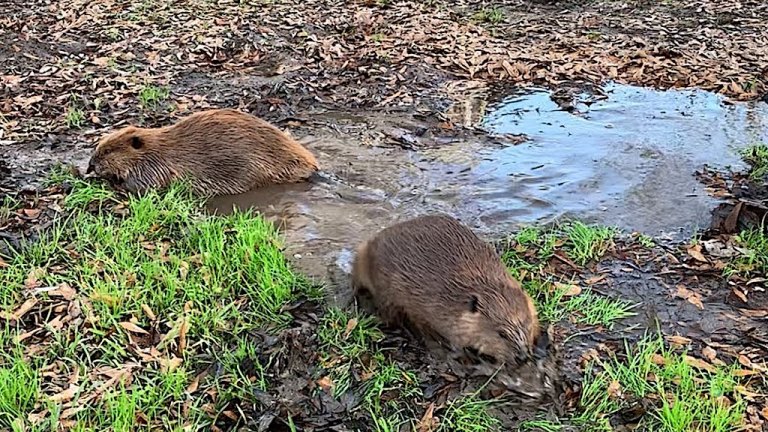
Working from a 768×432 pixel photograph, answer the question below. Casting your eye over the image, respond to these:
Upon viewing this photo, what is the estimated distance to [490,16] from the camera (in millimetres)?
8234

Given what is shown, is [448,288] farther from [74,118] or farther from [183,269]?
[74,118]

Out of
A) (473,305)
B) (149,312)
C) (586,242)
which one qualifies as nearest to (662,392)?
(473,305)

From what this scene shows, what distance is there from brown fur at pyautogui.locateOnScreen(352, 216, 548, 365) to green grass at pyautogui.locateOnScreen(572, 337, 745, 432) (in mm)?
278

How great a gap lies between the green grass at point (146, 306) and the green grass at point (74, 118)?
4.74 ft

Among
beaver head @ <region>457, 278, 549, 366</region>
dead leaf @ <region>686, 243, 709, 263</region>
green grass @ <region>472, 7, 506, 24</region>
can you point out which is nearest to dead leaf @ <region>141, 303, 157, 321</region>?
beaver head @ <region>457, 278, 549, 366</region>

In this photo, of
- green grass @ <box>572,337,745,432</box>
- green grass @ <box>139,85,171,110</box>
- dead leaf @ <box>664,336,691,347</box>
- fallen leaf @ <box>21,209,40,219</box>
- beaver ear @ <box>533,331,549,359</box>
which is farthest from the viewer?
green grass @ <box>139,85,171,110</box>

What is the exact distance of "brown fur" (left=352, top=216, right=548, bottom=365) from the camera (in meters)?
2.75

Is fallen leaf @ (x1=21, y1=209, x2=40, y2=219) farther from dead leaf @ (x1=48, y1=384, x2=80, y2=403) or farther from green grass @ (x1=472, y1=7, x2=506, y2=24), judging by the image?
green grass @ (x1=472, y1=7, x2=506, y2=24)

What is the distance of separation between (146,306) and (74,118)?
265cm

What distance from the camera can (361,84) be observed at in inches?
242

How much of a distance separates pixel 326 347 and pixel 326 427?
1.41 ft

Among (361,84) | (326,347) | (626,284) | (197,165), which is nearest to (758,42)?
(361,84)

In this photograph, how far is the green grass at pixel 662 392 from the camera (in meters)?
2.47

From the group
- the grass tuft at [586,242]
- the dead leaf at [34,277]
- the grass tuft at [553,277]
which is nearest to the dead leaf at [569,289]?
the grass tuft at [553,277]
